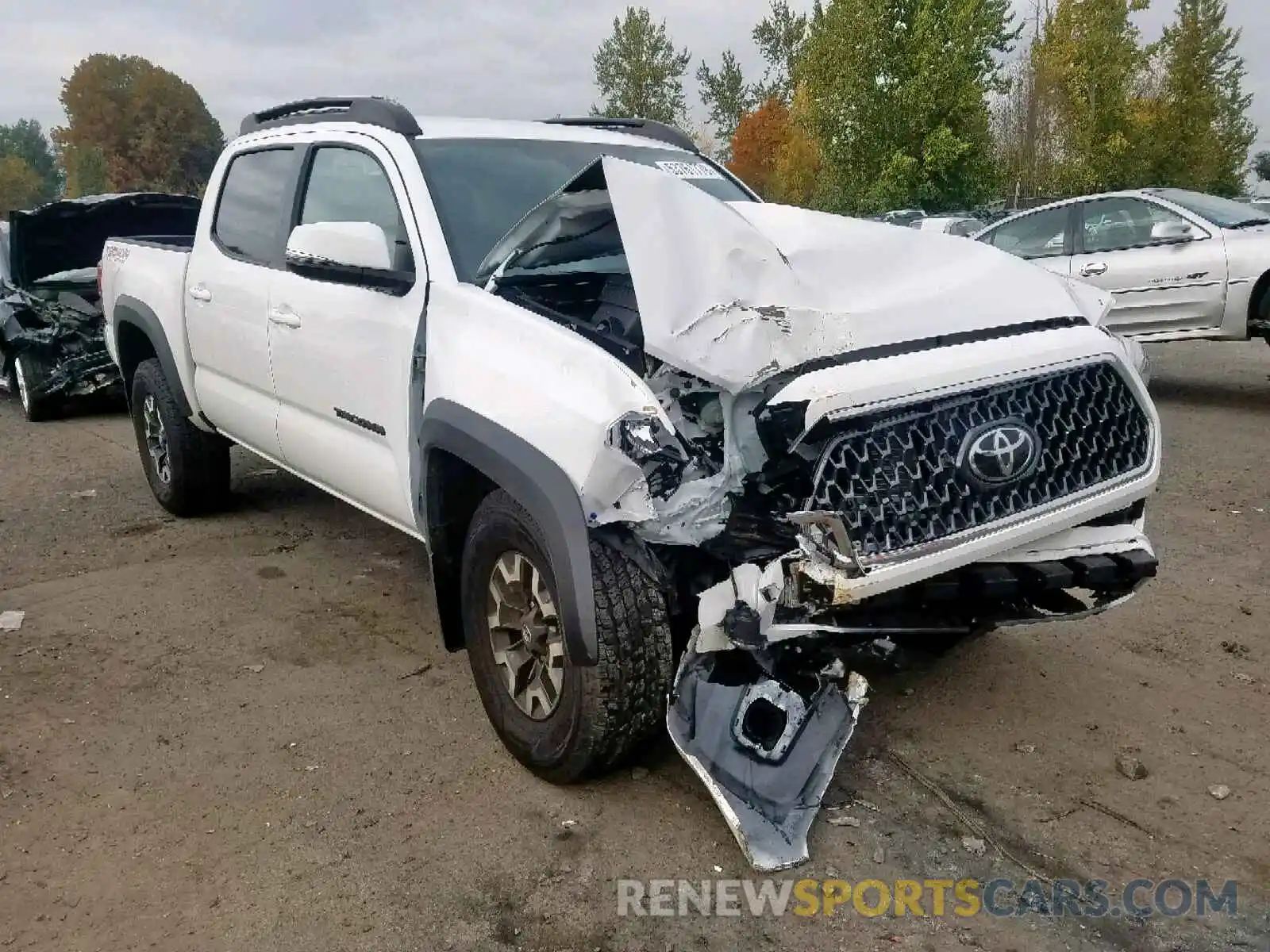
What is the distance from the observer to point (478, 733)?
3.50 metres

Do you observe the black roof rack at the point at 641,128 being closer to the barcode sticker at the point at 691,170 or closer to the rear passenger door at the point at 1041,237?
the barcode sticker at the point at 691,170

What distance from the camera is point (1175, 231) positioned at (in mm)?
8422

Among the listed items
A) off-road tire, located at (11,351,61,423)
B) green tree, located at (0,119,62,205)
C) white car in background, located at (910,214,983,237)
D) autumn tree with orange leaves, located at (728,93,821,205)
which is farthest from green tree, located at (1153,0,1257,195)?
green tree, located at (0,119,62,205)

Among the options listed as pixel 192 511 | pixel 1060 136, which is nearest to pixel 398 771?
pixel 192 511

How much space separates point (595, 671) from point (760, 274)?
1124 mm

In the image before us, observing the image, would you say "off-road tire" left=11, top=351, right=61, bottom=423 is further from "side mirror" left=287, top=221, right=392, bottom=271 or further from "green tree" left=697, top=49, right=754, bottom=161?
"green tree" left=697, top=49, right=754, bottom=161

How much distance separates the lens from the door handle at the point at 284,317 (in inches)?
162

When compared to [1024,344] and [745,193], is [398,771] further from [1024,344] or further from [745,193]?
[745,193]

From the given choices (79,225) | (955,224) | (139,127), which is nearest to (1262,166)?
(955,224)

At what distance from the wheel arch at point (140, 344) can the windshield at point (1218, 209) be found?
24.5 ft

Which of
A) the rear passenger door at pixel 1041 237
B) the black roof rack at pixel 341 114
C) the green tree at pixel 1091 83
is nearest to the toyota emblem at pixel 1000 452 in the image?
the black roof rack at pixel 341 114

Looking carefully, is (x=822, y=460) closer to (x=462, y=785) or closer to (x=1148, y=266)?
(x=462, y=785)

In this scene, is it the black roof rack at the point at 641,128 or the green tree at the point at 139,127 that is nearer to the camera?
the black roof rack at the point at 641,128

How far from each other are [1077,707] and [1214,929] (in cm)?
112
